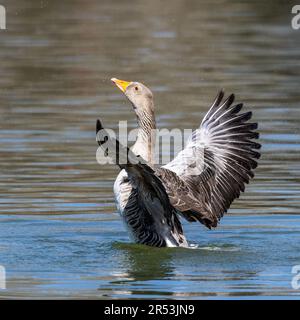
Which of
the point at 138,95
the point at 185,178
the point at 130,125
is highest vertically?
the point at 130,125

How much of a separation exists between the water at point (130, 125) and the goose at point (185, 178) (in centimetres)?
37

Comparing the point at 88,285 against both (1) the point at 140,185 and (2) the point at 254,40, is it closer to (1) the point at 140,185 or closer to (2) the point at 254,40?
(1) the point at 140,185

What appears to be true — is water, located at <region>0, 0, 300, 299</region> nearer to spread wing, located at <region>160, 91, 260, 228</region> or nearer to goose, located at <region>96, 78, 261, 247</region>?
goose, located at <region>96, 78, 261, 247</region>

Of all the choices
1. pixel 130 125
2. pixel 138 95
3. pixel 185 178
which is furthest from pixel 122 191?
pixel 130 125

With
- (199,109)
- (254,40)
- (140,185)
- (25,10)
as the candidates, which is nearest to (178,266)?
(140,185)

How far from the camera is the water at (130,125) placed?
1219cm

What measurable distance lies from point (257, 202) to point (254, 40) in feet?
51.5

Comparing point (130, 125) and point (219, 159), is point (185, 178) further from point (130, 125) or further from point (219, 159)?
point (130, 125)

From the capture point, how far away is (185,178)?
44.0ft

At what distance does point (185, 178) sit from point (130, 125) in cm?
668

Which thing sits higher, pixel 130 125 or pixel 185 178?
pixel 130 125

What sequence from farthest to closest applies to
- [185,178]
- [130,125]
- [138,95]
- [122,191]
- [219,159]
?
1. [130,125]
2. [219,159]
3. [138,95]
4. [185,178]
5. [122,191]

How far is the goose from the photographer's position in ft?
40.4

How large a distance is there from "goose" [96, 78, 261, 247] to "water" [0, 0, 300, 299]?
37 cm
